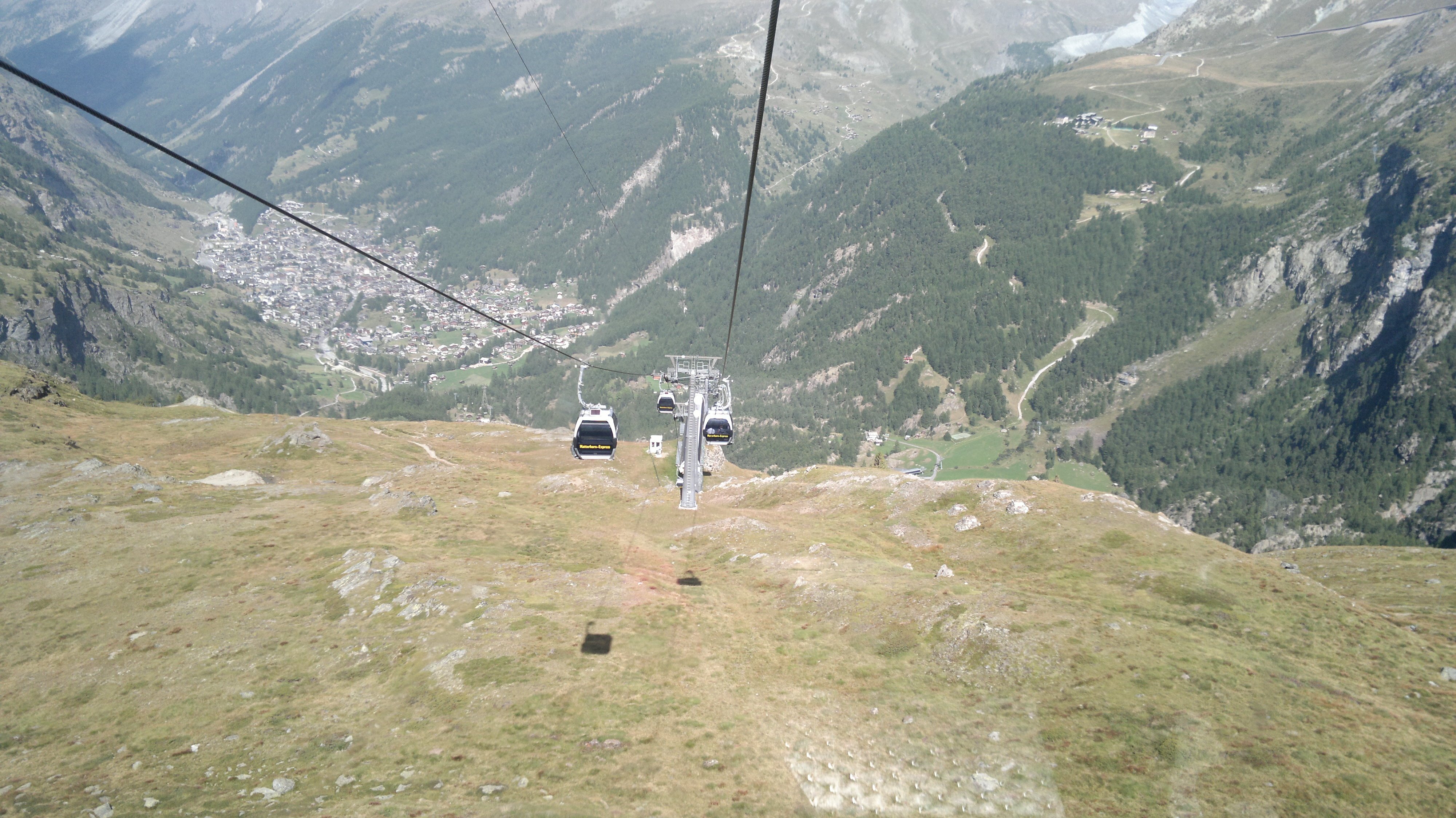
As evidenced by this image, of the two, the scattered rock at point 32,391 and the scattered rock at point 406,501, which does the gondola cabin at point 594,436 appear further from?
the scattered rock at point 32,391

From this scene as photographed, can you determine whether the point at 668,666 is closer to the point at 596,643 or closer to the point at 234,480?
the point at 596,643

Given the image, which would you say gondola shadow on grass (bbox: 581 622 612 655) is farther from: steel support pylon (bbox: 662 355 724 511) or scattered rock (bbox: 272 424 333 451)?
scattered rock (bbox: 272 424 333 451)

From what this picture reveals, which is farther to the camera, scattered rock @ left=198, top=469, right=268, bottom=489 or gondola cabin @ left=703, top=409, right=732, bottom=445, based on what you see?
scattered rock @ left=198, top=469, right=268, bottom=489

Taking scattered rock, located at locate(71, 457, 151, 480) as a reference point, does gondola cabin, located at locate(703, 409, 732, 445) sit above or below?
above

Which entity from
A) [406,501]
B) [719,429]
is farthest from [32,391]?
[719,429]

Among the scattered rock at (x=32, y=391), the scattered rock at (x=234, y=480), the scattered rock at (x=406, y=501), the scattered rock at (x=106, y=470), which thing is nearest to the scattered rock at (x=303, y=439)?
the scattered rock at (x=234, y=480)

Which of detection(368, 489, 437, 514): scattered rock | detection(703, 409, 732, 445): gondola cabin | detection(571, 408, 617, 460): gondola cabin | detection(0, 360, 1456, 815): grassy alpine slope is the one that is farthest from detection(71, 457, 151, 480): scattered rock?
detection(703, 409, 732, 445): gondola cabin
